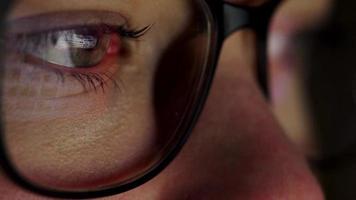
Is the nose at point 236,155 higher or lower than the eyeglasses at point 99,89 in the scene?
lower

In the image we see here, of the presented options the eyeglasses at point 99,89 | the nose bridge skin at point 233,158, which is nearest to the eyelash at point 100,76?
the eyeglasses at point 99,89

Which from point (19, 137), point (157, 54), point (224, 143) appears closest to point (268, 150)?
point (224, 143)

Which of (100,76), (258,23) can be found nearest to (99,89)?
(100,76)

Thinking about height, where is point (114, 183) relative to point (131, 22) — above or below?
below

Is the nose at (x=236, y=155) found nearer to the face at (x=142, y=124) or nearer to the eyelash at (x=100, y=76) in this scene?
the face at (x=142, y=124)

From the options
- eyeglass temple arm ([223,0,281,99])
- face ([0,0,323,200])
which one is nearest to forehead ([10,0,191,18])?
face ([0,0,323,200])

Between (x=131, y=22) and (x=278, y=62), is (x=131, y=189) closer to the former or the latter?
(x=131, y=22)

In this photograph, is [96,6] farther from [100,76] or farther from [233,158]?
[233,158]
